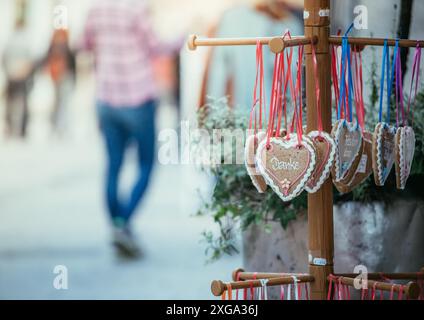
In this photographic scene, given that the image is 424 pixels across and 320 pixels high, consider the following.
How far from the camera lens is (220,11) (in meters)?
3.17

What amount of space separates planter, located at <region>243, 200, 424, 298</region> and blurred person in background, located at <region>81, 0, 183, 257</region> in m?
0.76

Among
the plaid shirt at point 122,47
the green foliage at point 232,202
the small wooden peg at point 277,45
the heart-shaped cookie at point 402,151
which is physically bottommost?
the green foliage at point 232,202

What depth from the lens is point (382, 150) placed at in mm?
2191

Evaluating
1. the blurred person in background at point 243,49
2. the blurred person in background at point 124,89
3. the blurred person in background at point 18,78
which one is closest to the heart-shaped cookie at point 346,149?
the blurred person in background at point 243,49

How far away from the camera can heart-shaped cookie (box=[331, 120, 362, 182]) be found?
2.14 m

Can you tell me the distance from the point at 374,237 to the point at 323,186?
577 millimetres

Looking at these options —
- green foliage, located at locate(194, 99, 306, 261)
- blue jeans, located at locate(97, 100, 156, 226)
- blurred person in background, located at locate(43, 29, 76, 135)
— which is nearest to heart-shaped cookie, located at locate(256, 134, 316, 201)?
green foliage, located at locate(194, 99, 306, 261)

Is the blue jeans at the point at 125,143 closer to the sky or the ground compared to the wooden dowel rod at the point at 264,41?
closer to the ground

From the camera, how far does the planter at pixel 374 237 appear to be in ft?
8.91

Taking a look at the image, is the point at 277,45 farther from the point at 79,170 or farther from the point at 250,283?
the point at 79,170

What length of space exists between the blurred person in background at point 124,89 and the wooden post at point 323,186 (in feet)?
3.61

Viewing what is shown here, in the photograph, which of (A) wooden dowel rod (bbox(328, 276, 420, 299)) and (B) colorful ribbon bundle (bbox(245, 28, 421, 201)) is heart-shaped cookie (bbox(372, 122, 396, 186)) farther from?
(A) wooden dowel rod (bbox(328, 276, 420, 299))

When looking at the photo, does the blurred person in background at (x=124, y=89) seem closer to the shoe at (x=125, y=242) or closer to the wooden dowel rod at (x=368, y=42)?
the shoe at (x=125, y=242)
